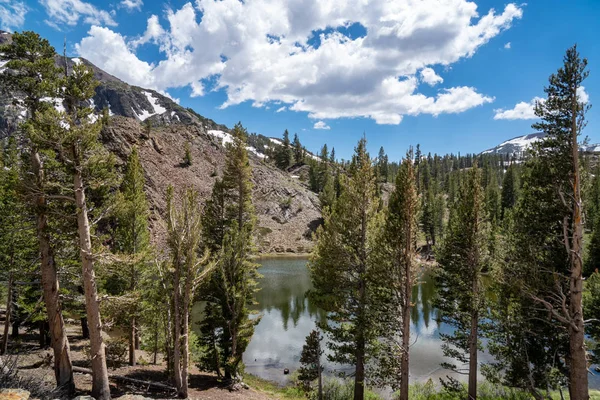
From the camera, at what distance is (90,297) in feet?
35.1

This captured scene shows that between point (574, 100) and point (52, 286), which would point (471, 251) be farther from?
point (52, 286)

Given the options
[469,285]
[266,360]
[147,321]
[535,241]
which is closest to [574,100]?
[535,241]

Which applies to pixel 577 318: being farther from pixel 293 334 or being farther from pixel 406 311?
pixel 293 334

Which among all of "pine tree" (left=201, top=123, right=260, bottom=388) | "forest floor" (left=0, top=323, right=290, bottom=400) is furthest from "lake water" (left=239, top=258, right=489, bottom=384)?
"pine tree" (left=201, top=123, right=260, bottom=388)

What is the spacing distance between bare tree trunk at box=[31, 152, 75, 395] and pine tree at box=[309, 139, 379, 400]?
1056 cm

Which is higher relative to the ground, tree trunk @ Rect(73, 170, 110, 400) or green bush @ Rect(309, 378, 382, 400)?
tree trunk @ Rect(73, 170, 110, 400)

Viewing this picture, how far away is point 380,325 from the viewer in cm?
1549

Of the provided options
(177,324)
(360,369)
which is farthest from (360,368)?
(177,324)

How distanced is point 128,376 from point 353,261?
12726 millimetres

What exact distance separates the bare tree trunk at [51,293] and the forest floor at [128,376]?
4.31 ft

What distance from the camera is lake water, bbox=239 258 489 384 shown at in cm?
2352

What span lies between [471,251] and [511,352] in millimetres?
4831

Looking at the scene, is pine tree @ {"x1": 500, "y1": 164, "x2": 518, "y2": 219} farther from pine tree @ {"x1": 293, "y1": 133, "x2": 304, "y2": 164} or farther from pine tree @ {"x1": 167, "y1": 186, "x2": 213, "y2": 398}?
pine tree @ {"x1": 167, "y1": 186, "x2": 213, "y2": 398}

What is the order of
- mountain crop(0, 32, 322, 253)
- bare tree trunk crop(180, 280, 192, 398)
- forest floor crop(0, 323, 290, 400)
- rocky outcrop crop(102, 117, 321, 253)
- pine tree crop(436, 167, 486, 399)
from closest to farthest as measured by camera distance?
bare tree trunk crop(180, 280, 192, 398), forest floor crop(0, 323, 290, 400), pine tree crop(436, 167, 486, 399), mountain crop(0, 32, 322, 253), rocky outcrop crop(102, 117, 321, 253)
